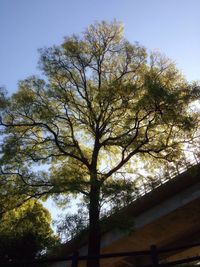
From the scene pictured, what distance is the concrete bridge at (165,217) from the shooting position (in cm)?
2091

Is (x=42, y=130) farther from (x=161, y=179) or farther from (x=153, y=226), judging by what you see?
(x=153, y=226)

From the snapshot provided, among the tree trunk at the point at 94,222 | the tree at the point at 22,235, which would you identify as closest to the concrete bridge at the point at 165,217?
the tree at the point at 22,235

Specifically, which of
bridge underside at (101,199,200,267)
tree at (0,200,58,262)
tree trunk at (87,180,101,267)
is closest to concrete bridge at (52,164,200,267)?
bridge underside at (101,199,200,267)

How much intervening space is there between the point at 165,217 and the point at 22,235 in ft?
32.9

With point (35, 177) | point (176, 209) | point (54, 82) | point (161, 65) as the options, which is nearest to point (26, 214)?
point (35, 177)

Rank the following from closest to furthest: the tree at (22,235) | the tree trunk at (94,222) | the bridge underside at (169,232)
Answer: the tree trunk at (94,222) < the tree at (22,235) < the bridge underside at (169,232)

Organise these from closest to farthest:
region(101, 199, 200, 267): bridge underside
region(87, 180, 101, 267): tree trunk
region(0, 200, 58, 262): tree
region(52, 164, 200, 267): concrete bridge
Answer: region(87, 180, 101, 267): tree trunk, region(0, 200, 58, 262): tree, region(52, 164, 200, 267): concrete bridge, region(101, 199, 200, 267): bridge underside

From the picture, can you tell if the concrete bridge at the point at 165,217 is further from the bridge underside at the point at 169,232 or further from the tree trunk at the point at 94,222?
the tree trunk at the point at 94,222

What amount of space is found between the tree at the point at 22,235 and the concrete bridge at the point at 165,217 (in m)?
2.20

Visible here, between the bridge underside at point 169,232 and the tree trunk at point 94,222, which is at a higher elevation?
the bridge underside at point 169,232

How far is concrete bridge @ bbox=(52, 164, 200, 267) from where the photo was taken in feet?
68.6

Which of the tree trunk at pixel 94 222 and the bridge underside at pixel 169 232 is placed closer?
the tree trunk at pixel 94 222

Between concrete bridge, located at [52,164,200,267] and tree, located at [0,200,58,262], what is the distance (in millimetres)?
2202

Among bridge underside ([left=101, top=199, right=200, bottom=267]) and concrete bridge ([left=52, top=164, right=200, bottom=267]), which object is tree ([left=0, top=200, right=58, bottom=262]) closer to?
concrete bridge ([left=52, top=164, right=200, bottom=267])
